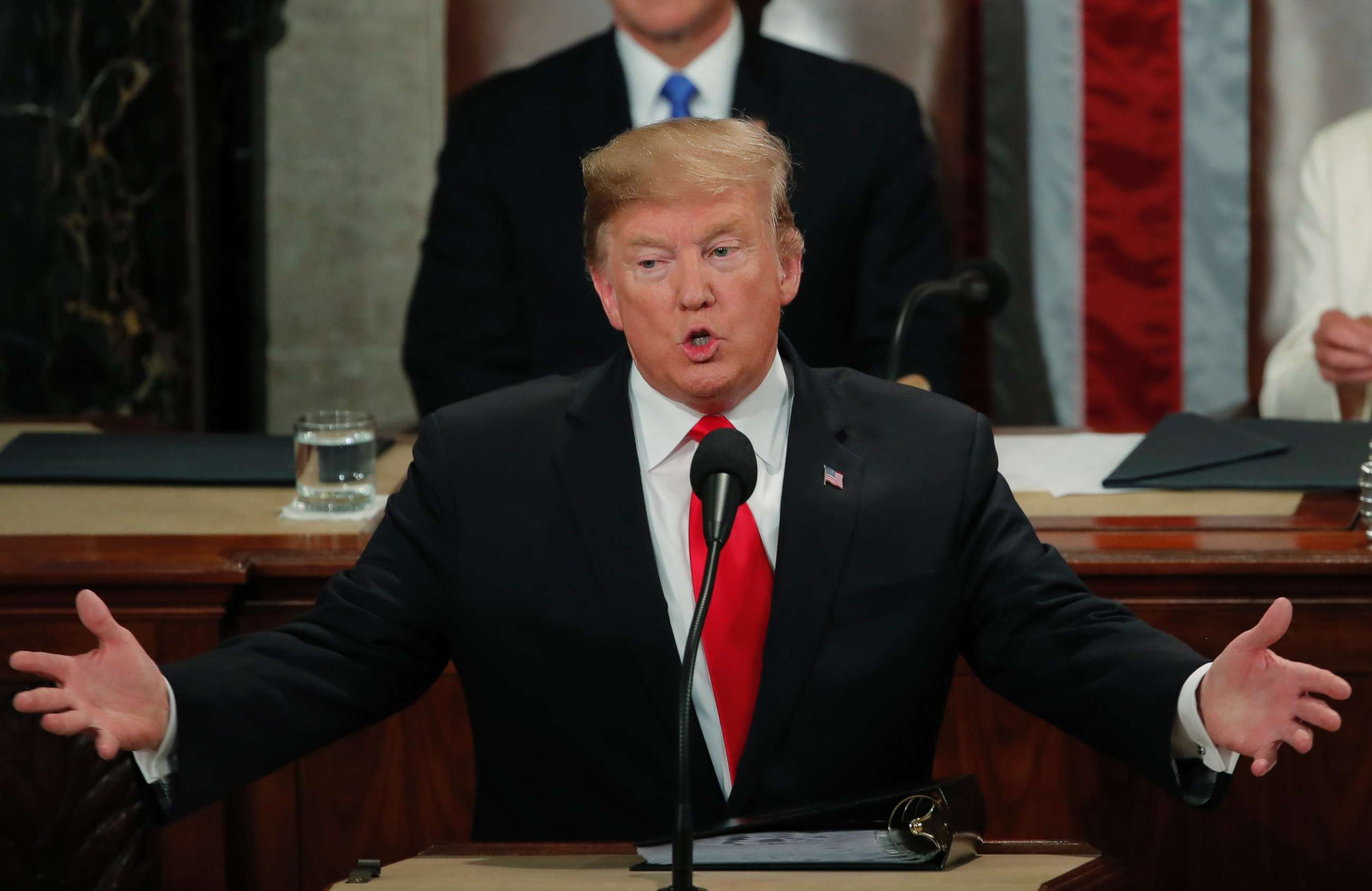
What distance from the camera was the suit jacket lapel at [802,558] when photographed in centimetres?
159

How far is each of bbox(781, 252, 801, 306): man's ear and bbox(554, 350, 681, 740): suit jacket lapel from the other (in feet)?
0.57

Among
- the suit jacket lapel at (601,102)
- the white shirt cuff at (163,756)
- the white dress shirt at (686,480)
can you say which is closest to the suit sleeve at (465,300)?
the suit jacket lapel at (601,102)

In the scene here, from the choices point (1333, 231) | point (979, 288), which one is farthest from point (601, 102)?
point (1333, 231)

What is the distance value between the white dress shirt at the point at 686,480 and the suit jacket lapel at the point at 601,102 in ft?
5.00

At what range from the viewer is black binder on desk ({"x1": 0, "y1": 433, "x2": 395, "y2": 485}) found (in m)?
2.41

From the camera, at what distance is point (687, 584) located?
1649 mm

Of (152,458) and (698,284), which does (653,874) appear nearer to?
(698,284)

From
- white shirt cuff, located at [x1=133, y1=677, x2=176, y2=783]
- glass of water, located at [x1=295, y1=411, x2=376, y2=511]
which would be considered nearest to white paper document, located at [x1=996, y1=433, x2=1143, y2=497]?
glass of water, located at [x1=295, y1=411, x2=376, y2=511]

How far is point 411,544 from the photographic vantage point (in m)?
1.69

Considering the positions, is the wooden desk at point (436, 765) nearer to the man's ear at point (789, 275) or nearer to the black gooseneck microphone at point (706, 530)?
the man's ear at point (789, 275)

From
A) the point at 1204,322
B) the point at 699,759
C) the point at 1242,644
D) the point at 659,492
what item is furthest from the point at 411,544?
the point at 1204,322

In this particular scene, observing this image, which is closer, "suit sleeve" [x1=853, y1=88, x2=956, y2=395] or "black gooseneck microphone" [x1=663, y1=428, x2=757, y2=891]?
"black gooseneck microphone" [x1=663, y1=428, x2=757, y2=891]

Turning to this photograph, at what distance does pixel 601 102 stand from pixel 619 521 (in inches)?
66.4

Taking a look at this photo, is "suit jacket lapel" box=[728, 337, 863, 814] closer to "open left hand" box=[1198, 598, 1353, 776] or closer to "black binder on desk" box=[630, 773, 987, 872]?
"black binder on desk" box=[630, 773, 987, 872]
